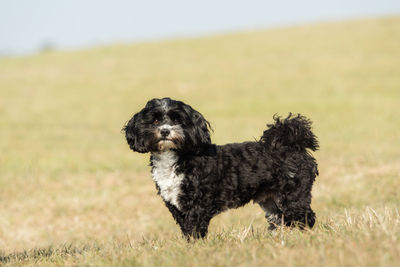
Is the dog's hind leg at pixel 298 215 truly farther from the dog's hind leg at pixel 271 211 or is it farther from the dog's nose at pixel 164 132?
the dog's nose at pixel 164 132

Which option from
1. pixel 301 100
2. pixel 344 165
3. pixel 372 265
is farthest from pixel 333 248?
pixel 301 100

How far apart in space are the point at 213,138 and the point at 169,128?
615 inches

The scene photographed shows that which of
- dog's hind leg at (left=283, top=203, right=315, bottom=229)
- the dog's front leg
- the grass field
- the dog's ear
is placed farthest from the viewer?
dog's hind leg at (left=283, top=203, right=315, bottom=229)

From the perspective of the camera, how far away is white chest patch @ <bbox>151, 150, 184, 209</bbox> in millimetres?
6785

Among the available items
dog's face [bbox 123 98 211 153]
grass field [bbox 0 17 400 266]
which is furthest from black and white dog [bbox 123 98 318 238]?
grass field [bbox 0 17 400 266]

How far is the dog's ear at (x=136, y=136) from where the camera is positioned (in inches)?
277

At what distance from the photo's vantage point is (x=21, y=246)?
9.90 meters

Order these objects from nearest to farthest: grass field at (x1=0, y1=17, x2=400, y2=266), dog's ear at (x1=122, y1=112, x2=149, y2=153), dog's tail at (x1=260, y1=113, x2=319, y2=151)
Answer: grass field at (x1=0, y1=17, x2=400, y2=266), dog's ear at (x1=122, y1=112, x2=149, y2=153), dog's tail at (x1=260, y1=113, x2=319, y2=151)

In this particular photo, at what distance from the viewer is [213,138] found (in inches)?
880

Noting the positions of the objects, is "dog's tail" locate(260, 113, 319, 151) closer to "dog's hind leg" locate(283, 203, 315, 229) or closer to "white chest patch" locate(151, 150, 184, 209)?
"dog's hind leg" locate(283, 203, 315, 229)

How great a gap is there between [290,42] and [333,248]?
43.9m

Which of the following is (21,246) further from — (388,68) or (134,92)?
(388,68)

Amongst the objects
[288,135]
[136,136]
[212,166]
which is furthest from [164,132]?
[288,135]

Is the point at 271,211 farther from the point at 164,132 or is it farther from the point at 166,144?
the point at 164,132
